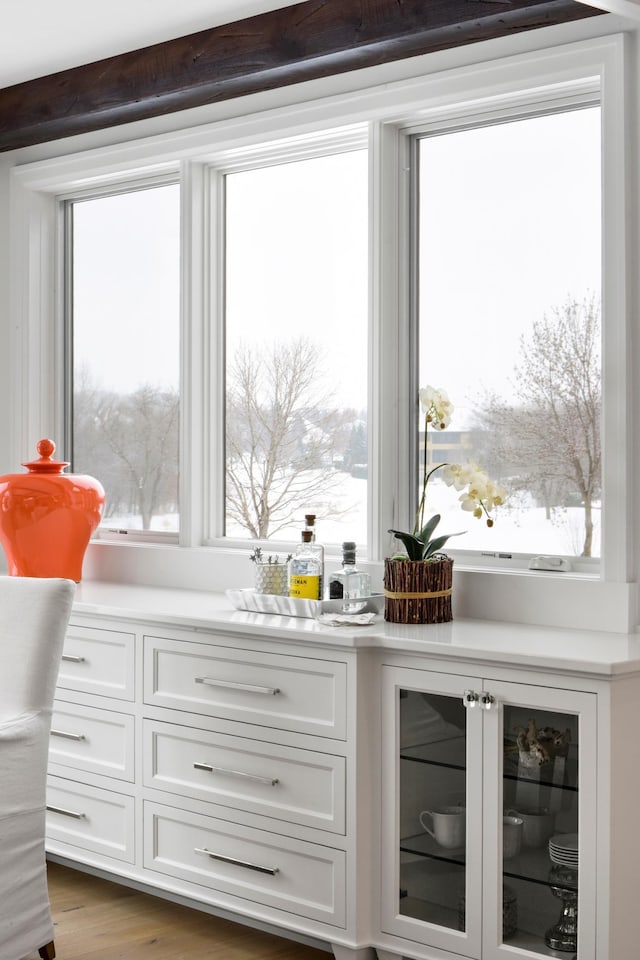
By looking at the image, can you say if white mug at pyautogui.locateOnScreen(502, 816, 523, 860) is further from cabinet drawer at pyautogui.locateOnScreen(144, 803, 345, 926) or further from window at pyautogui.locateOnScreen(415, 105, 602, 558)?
window at pyautogui.locateOnScreen(415, 105, 602, 558)

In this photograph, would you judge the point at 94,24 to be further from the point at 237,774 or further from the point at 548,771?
the point at 548,771

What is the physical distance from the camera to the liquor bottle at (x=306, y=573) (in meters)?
3.09

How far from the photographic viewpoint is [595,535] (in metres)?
2.93

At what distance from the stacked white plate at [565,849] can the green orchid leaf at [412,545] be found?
2.66ft

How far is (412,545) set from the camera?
296 cm

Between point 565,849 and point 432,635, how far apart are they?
1.86 ft

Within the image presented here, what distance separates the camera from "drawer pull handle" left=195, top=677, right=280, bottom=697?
2865 millimetres

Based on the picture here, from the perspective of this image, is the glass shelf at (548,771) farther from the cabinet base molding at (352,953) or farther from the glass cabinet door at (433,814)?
the cabinet base molding at (352,953)


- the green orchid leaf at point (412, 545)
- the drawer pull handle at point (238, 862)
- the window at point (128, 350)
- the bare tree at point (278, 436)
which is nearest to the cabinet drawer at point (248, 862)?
the drawer pull handle at point (238, 862)

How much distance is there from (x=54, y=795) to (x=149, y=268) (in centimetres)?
181

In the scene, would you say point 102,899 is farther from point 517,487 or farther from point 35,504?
point 517,487

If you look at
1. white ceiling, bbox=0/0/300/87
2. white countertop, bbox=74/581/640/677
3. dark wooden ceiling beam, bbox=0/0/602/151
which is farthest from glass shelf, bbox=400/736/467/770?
white ceiling, bbox=0/0/300/87

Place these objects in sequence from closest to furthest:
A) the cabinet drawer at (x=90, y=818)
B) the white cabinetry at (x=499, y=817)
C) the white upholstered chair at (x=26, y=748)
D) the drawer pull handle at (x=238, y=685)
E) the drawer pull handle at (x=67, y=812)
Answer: the white cabinetry at (x=499, y=817) → the white upholstered chair at (x=26, y=748) → the drawer pull handle at (x=238, y=685) → the cabinet drawer at (x=90, y=818) → the drawer pull handle at (x=67, y=812)

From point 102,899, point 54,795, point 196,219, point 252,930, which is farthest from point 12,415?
point 252,930
